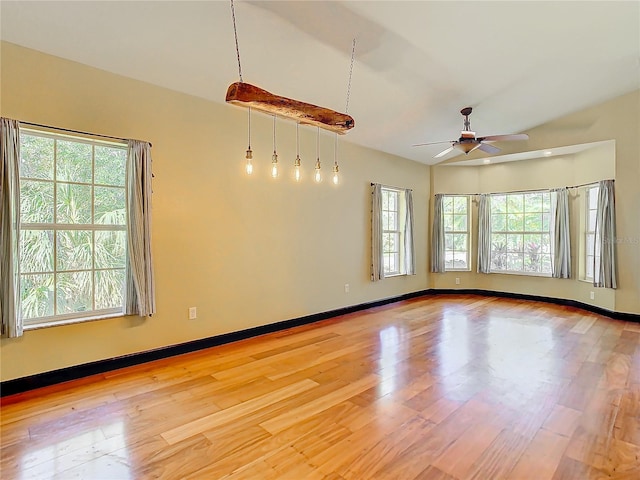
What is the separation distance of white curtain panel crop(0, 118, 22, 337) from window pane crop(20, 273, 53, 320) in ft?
0.47

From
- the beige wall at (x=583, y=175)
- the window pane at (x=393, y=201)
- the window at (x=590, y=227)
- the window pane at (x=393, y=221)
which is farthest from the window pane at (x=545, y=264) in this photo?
the window pane at (x=393, y=201)

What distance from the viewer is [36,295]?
3.17 metres

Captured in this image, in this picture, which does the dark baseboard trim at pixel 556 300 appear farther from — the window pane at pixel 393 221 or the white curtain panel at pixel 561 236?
the window pane at pixel 393 221

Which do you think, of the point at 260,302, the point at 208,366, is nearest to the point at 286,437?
the point at 208,366

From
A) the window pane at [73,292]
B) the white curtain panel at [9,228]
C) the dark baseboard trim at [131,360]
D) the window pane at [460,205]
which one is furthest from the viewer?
the window pane at [460,205]

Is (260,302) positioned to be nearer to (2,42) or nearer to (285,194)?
(285,194)

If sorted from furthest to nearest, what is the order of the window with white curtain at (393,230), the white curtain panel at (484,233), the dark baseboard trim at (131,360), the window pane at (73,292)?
1. the white curtain panel at (484,233)
2. the window with white curtain at (393,230)
3. the window pane at (73,292)
4. the dark baseboard trim at (131,360)

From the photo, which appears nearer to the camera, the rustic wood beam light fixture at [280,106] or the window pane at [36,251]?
the rustic wood beam light fixture at [280,106]

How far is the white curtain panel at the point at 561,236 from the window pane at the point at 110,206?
7104mm

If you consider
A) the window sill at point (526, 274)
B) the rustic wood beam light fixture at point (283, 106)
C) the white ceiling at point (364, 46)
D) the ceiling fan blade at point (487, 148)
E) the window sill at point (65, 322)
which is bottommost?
the window sill at point (526, 274)

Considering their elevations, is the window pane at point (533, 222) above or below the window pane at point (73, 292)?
above

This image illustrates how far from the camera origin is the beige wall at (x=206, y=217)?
317 cm

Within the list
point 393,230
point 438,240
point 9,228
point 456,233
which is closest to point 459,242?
point 456,233

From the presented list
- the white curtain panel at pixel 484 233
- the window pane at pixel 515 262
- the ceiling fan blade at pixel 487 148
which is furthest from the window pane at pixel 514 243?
the ceiling fan blade at pixel 487 148
